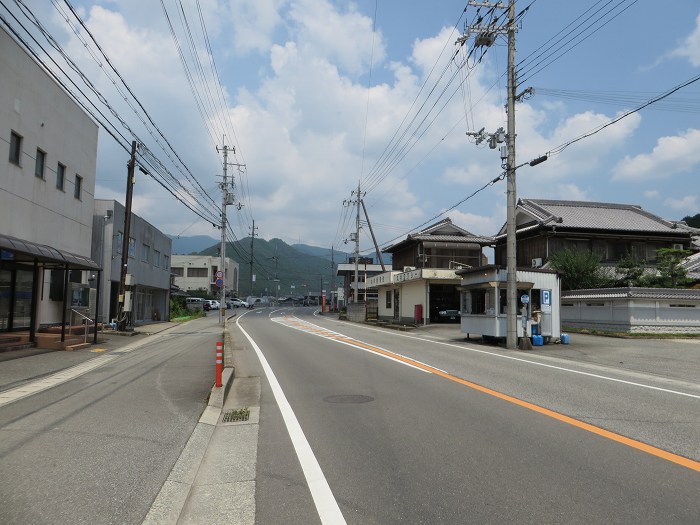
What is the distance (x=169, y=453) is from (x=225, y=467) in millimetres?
807

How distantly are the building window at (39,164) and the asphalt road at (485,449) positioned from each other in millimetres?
13161

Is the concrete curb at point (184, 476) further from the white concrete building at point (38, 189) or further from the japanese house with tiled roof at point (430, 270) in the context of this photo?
the japanese house with tiled roof at point (430, 270)

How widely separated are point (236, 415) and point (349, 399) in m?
1.95

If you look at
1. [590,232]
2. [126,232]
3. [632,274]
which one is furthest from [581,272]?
[126,232]

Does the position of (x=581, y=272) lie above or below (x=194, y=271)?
below

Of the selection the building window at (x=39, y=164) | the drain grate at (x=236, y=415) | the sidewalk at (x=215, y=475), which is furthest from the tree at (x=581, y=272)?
the sidewalk at (x=215, y=475)

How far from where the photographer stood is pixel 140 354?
17.5 m

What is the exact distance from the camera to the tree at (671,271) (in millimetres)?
31688

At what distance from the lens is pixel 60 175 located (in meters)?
20.3

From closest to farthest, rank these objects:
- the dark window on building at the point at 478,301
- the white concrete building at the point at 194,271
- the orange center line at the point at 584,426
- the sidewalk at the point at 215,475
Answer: the sidewalk at the point at 215,475, the orange center line at the point at 584,426, the dark window on building at the point at 478,301, the white concrete building at the point at 194,271

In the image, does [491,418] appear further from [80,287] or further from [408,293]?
[408,293]

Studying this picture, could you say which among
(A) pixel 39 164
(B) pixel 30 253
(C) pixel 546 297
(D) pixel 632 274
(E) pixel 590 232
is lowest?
(C) pixel 546 297

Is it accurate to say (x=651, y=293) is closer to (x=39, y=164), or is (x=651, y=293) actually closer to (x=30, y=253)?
(x=30, y=253)

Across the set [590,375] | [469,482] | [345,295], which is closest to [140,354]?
[590,375]
